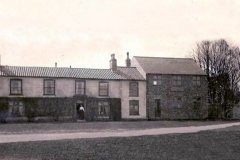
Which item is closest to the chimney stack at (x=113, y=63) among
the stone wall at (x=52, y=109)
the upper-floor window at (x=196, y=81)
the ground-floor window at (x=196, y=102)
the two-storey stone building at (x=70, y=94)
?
the two-storey stone building at (x=70, y=94)

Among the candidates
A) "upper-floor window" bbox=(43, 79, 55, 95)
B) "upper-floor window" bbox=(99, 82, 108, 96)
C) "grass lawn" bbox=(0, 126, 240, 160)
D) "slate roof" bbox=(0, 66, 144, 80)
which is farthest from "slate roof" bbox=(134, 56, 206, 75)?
"grass lawn" bbox=(0, 126, 240, 160)

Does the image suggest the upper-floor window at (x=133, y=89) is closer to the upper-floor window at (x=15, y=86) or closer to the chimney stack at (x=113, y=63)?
the chimney stack at (x=113, y=63)

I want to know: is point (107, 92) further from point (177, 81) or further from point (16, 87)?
point (16, 87)

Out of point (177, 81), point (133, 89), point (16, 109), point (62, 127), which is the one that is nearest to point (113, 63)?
point (133, 89)

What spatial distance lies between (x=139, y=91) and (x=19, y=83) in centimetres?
1210

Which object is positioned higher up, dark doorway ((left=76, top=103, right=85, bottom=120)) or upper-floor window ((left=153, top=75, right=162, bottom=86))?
upper-floor window ((left=153, top=75, right=162, bottom=86))

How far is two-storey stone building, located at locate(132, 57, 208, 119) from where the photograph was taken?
1881 inches

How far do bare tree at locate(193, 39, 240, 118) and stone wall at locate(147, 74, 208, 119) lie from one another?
8.42m

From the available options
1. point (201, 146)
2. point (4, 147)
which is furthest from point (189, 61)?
point (4, 147)

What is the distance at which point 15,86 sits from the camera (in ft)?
140

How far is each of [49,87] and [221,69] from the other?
26525mm

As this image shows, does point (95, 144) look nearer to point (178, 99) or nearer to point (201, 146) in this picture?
point (201, 146)

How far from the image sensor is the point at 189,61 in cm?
5350

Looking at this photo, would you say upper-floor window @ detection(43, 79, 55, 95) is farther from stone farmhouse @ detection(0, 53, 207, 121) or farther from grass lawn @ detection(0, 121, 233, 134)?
grass lawn @ detection(0, 121, 233, 134)
